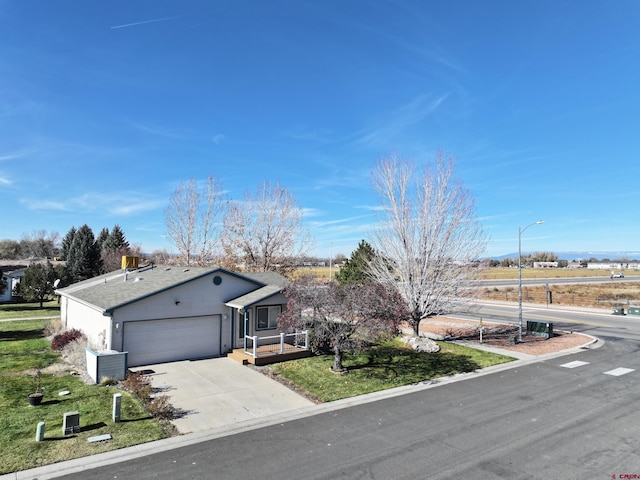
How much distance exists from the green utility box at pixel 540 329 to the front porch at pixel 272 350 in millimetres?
16408

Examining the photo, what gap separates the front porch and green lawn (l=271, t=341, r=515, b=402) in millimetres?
518

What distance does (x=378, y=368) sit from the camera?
691 inches

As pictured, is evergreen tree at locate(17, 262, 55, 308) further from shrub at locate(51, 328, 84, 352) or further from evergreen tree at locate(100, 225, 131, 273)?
shrub at locate(51, 328, 84, 352)

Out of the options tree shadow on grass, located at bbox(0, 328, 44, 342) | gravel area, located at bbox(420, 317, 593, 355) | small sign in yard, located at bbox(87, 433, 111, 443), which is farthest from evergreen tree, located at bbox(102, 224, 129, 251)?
small sign in yard, located at bbox(87, 433, 111, 443)

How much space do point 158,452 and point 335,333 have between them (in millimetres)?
8553

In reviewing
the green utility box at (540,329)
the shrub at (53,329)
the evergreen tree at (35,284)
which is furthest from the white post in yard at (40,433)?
the evergreen tree at (35,284)

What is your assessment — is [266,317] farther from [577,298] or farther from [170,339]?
[577,298]

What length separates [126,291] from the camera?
19.5 meters

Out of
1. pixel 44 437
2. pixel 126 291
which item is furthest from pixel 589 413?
pixel 126 291

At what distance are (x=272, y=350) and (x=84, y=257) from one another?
4379cm

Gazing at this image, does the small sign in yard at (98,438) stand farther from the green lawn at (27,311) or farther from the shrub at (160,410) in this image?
the green lawn at (27,311)

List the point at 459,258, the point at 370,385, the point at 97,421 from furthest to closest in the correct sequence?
the point at 459,258, the point at 370,385, the point at 97,421

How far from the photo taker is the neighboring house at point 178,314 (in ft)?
57.6

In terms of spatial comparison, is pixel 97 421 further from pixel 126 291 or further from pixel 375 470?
pixel 126 291
